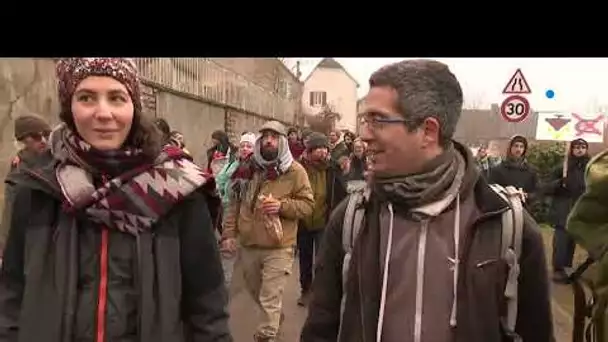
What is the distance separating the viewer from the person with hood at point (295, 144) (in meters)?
8.11

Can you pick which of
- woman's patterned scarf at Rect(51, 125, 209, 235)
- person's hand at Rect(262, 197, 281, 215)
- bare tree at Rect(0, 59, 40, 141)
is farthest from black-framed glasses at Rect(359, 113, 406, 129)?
bare tree at Rect(0, 59, 40, 141)

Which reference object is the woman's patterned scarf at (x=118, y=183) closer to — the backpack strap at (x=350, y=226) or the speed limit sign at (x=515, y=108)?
the backpack strap at (x=350, y=226)

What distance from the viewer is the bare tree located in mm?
7478

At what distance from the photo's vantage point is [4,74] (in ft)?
24.7

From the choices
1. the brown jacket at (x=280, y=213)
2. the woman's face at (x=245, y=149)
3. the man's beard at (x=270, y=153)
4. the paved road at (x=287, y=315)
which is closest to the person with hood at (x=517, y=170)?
the paved road at (x=287, y=315)

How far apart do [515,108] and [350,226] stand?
6.71 metres

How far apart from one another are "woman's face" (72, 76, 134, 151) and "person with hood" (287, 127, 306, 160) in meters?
5.75

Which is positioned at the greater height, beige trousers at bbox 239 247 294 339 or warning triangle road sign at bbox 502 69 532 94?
warning triangle road sign at bbox 502 69 532 94

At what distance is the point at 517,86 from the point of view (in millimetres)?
7805

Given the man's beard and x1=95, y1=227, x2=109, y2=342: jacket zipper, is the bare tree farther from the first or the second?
x1=95, y1=227, x2=109, y2=342: jacket zipper

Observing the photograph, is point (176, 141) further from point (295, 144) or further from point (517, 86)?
point (517, 86)

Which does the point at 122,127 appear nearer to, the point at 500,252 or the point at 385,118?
the point at 385,118
